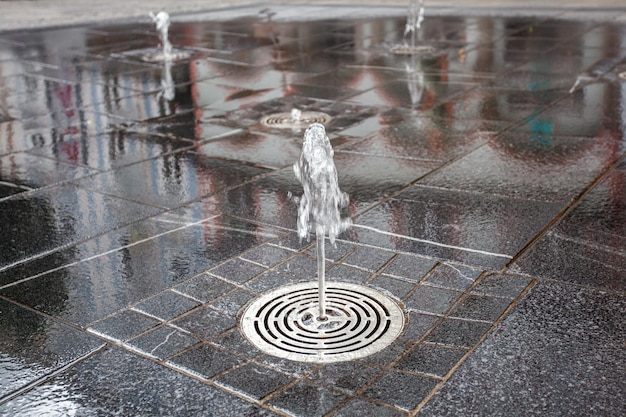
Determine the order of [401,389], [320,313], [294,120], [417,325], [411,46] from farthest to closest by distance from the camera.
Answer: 1. [411,46]
2. [294,120]
3. [320,313]
4. [417,325]
5. [401,389]

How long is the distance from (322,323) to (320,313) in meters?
0.08

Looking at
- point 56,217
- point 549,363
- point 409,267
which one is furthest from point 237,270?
point 549,363

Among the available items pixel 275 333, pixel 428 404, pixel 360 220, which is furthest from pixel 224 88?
pixel 428 404

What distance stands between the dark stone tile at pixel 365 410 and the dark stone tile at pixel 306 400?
0.20 feet

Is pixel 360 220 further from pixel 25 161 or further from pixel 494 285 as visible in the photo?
pixel 25 161

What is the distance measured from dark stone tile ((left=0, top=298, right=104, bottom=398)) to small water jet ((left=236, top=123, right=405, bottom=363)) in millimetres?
892

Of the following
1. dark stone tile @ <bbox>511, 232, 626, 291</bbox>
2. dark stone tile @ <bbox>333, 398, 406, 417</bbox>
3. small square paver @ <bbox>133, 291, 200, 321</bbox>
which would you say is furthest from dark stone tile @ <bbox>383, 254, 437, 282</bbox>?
dark stone tile @ <bbox>333, 398, 406, 417</bbox>

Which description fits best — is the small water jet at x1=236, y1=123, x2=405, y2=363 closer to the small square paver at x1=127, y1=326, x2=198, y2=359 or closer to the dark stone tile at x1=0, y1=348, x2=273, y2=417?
the small square paver at x1=127, y1=326, x2=198, y2=359

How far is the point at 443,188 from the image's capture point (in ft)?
20.8

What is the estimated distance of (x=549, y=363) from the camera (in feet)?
12.4

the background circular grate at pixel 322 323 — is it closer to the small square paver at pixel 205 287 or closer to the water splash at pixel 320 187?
the water splash at pixel 320 187

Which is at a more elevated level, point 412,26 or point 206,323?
point 412,26

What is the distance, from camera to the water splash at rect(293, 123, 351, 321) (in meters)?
4.34

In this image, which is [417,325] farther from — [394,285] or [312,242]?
[312,242]
